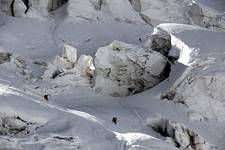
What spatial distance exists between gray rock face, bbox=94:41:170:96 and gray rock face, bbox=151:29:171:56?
122 centimetres

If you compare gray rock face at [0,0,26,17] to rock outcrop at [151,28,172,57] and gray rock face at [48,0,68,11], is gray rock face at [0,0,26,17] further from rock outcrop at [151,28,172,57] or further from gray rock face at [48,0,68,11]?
rock outcrop at [151,28,172,57]

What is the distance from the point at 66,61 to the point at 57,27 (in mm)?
6614

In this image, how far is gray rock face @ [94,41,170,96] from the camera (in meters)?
21.1

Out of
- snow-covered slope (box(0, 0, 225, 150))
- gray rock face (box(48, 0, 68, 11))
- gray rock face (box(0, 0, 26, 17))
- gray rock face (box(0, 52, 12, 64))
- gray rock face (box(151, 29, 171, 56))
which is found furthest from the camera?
gray rock face (box(48, 0, 68, 11))

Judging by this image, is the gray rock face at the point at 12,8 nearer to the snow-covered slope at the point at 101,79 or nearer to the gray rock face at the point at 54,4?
the snow-covered slope at the point at 101,79

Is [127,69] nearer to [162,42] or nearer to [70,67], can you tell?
[70,67]

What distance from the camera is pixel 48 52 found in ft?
80.6

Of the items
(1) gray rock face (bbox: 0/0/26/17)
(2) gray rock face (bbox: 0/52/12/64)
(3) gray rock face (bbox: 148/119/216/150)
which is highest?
(1) gray rock face (bbox: 0/0/26/17)

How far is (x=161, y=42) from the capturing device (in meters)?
23.5

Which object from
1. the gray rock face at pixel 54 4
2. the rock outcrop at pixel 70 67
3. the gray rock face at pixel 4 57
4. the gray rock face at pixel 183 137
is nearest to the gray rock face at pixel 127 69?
the rock outcrop at pixel 70 67

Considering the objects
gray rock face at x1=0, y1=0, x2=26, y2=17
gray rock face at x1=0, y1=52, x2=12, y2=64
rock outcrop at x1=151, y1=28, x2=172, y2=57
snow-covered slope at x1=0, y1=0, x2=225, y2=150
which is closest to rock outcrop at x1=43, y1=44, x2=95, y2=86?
snow-covered slope at x1=0, y1=0, x2=225, y2=150

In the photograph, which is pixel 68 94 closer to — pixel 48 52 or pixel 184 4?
pixel 48 52

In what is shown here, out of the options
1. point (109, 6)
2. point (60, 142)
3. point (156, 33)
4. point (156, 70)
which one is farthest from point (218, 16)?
point (60, 142)

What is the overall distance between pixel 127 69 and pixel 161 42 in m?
2.88
